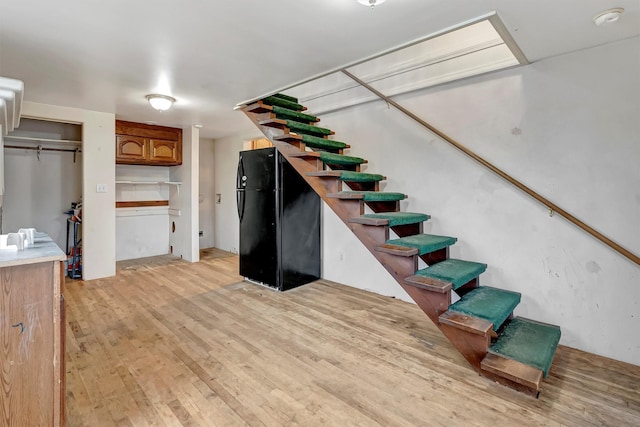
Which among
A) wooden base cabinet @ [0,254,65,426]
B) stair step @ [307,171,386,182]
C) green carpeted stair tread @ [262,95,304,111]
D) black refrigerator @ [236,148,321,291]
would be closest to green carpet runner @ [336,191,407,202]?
stair step @ [307,171,386,182]

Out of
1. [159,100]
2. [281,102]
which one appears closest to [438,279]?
[281,102]

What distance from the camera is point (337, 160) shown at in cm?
302

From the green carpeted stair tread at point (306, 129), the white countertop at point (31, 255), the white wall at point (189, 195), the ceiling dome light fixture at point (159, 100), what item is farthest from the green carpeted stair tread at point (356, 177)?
the white wall at point (189, 195)

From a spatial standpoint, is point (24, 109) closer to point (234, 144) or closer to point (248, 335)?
point (234, 144)

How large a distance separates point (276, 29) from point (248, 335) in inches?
90.9

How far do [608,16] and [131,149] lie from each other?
5.56 m

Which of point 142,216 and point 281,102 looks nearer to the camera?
point 281,102

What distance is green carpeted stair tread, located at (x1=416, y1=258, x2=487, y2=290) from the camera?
7.21ft

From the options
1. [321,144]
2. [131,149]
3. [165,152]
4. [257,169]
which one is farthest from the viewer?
[165,152]

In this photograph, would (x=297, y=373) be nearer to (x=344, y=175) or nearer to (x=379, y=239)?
(x=379, y=239)

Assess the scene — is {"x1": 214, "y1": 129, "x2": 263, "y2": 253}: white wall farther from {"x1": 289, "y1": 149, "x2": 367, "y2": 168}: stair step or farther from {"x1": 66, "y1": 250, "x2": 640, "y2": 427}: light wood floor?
{"x1": 289, "y1": 149, "x2": 367, "y2": 168}: stair step

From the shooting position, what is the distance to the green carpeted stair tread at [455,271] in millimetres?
2197

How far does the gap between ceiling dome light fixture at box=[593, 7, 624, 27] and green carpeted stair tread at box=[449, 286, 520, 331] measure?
1.89 metres

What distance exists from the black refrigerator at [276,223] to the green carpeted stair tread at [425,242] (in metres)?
1.57
